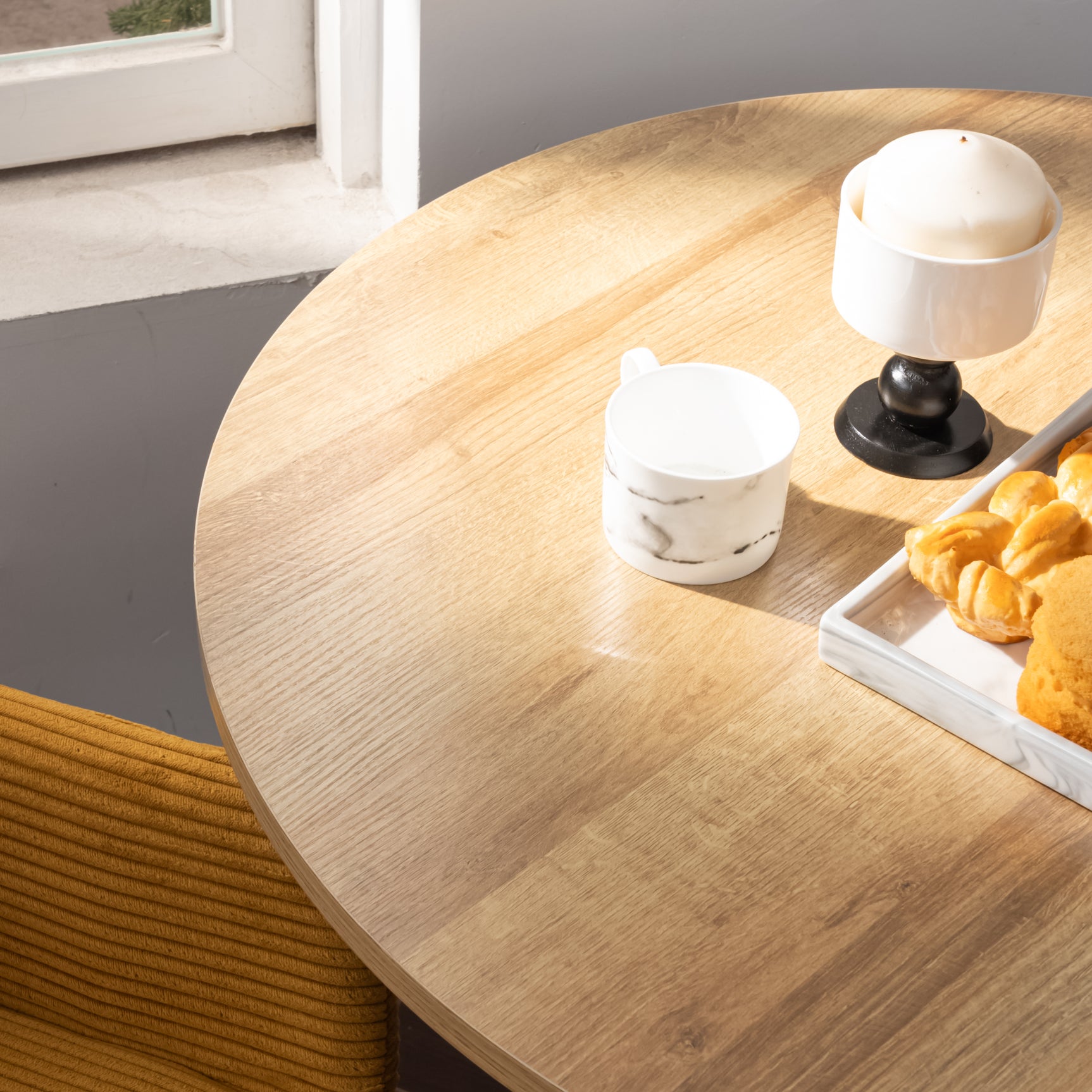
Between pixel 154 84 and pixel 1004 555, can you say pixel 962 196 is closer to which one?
pixel 1004 555

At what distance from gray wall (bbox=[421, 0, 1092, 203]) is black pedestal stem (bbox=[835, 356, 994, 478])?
0.55 metres

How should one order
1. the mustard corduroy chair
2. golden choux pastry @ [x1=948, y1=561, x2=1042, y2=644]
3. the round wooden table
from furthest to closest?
the mustard corduroy chair → golden choux pastry @ [x1=948, y1=561, x2=1042, y2=644] → the round wooden table

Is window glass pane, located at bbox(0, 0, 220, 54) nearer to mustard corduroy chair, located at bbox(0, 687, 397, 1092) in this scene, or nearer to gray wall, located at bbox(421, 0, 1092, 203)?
gray wall, located at bbox(421, 0, 1092, 203)

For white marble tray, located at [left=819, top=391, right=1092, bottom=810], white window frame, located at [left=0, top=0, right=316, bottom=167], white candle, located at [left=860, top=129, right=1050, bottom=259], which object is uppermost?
white candle, located at [left=860, top=129, right=1050, bottom=259]

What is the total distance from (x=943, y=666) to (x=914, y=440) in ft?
0.58

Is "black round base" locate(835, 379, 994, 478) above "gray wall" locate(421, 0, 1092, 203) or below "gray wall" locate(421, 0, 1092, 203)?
below

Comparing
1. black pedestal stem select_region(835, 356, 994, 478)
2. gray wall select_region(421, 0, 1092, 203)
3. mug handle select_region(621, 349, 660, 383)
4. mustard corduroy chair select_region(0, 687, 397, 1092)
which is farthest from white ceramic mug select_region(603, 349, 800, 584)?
gray wall select_region(421, 0, 1092, 203)

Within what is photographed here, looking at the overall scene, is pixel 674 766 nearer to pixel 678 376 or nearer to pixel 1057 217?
pixel 678 376

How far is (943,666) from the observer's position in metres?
0.63

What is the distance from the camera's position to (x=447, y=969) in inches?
20.2

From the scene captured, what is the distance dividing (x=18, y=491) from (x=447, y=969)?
93 centimetres

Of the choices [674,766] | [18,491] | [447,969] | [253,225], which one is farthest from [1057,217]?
[18,491]

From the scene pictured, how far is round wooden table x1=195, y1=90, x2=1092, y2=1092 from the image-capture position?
506mm

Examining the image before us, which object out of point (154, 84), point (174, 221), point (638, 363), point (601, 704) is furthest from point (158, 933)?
point (154, 84)
